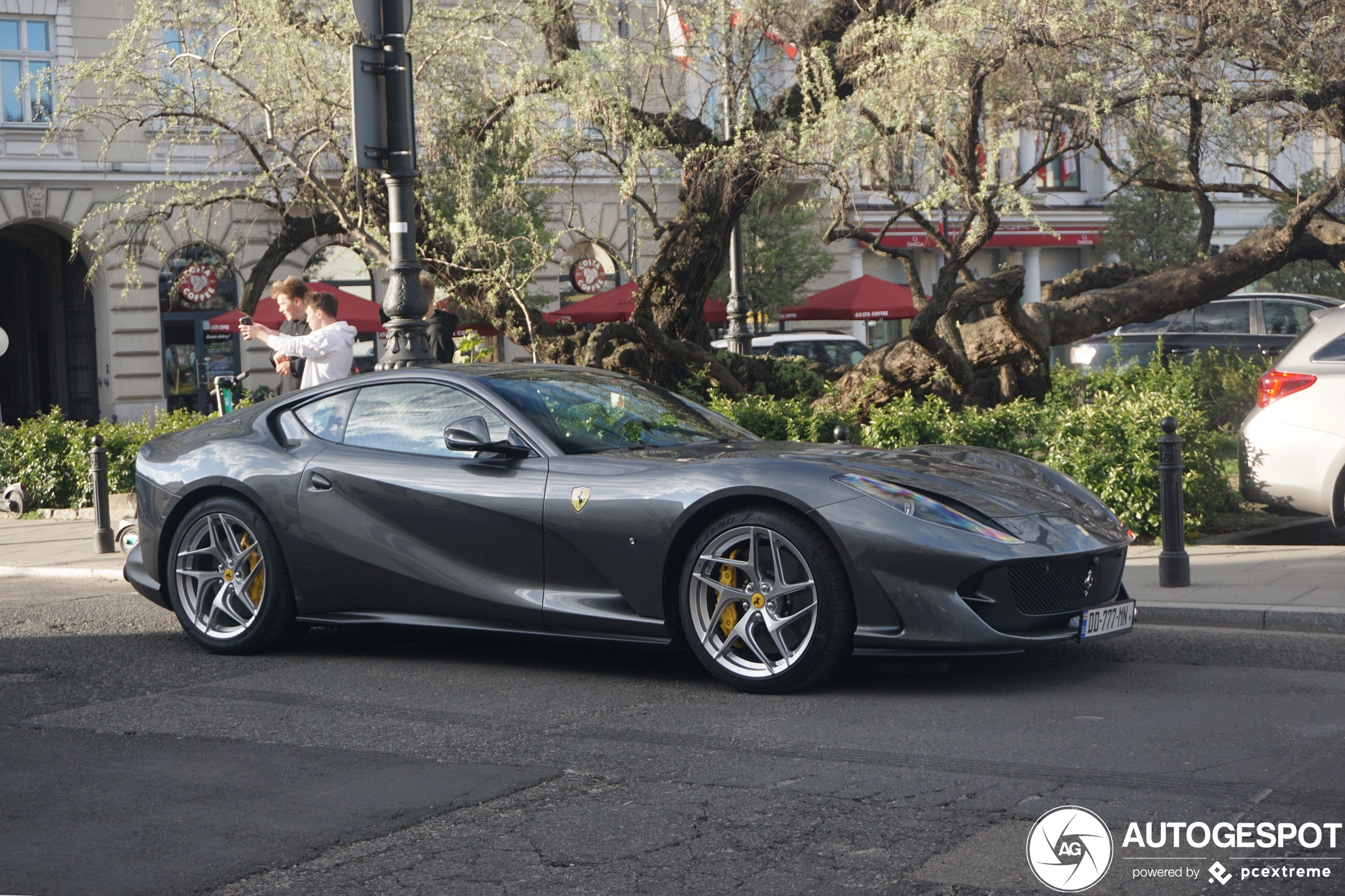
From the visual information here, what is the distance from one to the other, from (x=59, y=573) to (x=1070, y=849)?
8884 mm

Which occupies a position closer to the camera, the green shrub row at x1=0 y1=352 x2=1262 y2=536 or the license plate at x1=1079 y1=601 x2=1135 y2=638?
the license plate at x1=1079 y1=601 x2=1135 y2=638

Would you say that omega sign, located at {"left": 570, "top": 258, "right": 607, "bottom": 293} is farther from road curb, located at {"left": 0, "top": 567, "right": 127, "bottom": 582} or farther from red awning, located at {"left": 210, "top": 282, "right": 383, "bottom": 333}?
road curb, located at {"left": 0, "top": 567, "right": 127, "bottom": 582}

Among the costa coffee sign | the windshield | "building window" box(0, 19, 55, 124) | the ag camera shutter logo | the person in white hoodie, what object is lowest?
the ag camera shutter logo

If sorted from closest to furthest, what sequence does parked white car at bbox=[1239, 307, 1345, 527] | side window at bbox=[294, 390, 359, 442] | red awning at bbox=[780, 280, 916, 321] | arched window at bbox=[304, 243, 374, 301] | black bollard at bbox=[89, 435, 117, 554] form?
side window at bbox=[294, 390, 359, 442] < parked white car at bbox=[1239, 307, 1345, 527] < black bollard at bbox=[89, 435, 117, 554] < red awning at bbox=[780, 280, 916, 321] < arched window at bbox=[304, 243, 374, 301]

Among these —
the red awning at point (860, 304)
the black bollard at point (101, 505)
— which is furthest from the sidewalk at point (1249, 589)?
the red awning at point (860, 304)

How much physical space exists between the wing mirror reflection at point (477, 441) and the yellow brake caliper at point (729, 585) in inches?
41.2

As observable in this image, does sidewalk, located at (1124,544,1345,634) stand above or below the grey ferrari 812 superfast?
below

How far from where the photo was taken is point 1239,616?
674cm

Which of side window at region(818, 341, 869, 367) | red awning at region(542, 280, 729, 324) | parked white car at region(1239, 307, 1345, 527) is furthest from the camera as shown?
side window at region(818, 341, 869, 367)

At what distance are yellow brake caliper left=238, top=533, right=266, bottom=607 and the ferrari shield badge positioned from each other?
6.03ft

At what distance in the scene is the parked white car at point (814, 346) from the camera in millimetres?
23312

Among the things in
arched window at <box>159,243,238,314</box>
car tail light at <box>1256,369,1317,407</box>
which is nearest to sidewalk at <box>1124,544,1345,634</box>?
car tail light at <box>1256,369,1317,407</box>

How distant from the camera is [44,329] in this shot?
32219 millimetres

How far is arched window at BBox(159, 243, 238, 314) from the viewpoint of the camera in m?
29.1
